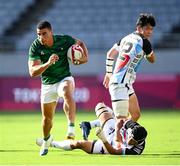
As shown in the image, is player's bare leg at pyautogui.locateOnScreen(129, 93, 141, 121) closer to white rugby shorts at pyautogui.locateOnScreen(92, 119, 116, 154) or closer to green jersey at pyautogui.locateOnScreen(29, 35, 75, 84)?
white rugby shorts at pyautogui.locateOnScreen(92, 119, 116, 154)

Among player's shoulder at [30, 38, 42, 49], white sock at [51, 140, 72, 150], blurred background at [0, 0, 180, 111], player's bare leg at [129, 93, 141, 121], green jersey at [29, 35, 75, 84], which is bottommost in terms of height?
blurred background at [0, 0, 180, 111]

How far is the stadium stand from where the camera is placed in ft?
90.4

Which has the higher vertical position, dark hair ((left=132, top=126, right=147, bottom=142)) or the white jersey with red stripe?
the white jersey with red stripe

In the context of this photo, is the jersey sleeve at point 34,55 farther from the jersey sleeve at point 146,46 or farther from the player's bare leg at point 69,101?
the jersey sleeve at point 146,46

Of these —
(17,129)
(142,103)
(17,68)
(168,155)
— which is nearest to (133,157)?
(168,155)

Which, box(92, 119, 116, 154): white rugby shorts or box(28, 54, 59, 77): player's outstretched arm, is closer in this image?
box(28, 54, 59, 77): player's outstretched arm

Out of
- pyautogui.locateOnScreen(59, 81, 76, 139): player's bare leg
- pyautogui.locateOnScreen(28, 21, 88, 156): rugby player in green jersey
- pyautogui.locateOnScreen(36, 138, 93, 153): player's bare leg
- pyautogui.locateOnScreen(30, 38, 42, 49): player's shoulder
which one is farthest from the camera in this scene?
pyautogui.locateOnScreen(59, 81, 76, 139): player's bare leg

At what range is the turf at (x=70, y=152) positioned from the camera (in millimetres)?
10000

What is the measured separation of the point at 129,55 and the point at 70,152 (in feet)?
5.63

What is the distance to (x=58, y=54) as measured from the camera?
39.2ft

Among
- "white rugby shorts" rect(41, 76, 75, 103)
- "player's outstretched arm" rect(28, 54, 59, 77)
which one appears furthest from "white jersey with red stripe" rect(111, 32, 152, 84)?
"player's outstretched arm" rect(28, 54, 59, 77)

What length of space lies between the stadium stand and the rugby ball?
1475cm

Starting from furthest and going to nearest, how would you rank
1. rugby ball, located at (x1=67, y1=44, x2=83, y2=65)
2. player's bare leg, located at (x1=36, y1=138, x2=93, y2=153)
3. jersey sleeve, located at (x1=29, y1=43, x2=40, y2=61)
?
rugby ball, located at (x1=67, y1=44, x2=83, y2=65), jersey sleeve, located at (x1=29, y1=43, x2=40, y2=61), player's bare leg, located at (x1=36, y1=138, x2=93, y2=153)

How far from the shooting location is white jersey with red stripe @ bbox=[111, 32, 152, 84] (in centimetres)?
1121
